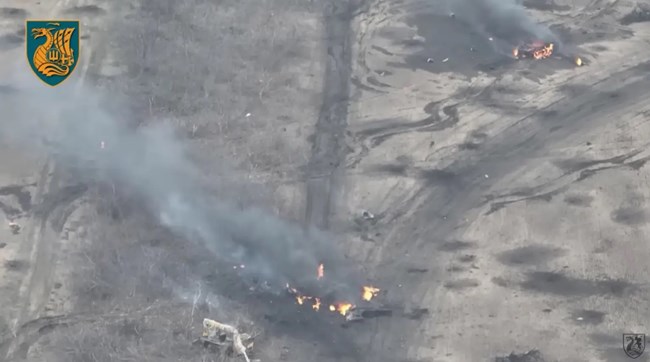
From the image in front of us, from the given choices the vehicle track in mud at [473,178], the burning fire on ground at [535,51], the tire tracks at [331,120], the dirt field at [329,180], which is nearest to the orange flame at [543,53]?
the burning fire on ground at [535,51]

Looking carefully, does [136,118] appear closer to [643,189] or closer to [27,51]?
[27,51]

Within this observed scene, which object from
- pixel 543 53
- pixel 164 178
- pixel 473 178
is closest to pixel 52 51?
pixel 164 178

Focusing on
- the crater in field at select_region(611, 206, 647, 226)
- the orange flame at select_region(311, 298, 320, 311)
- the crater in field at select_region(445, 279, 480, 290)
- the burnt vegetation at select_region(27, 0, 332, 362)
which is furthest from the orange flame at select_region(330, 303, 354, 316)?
the crater in field at select_region(611, 206, 647, 226)

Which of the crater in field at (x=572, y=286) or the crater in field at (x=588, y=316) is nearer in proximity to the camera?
the crater in field at (x=588, y=316)

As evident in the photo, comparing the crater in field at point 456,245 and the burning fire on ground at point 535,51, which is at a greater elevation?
the burning fire on ground at point 535,51

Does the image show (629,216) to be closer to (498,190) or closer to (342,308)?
(498,190)

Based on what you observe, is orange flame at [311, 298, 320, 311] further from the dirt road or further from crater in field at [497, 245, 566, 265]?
crater in field at [497, 245, 566, 265]

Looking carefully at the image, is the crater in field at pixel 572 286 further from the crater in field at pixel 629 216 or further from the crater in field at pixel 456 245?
the crater in field at pixel 629 216
